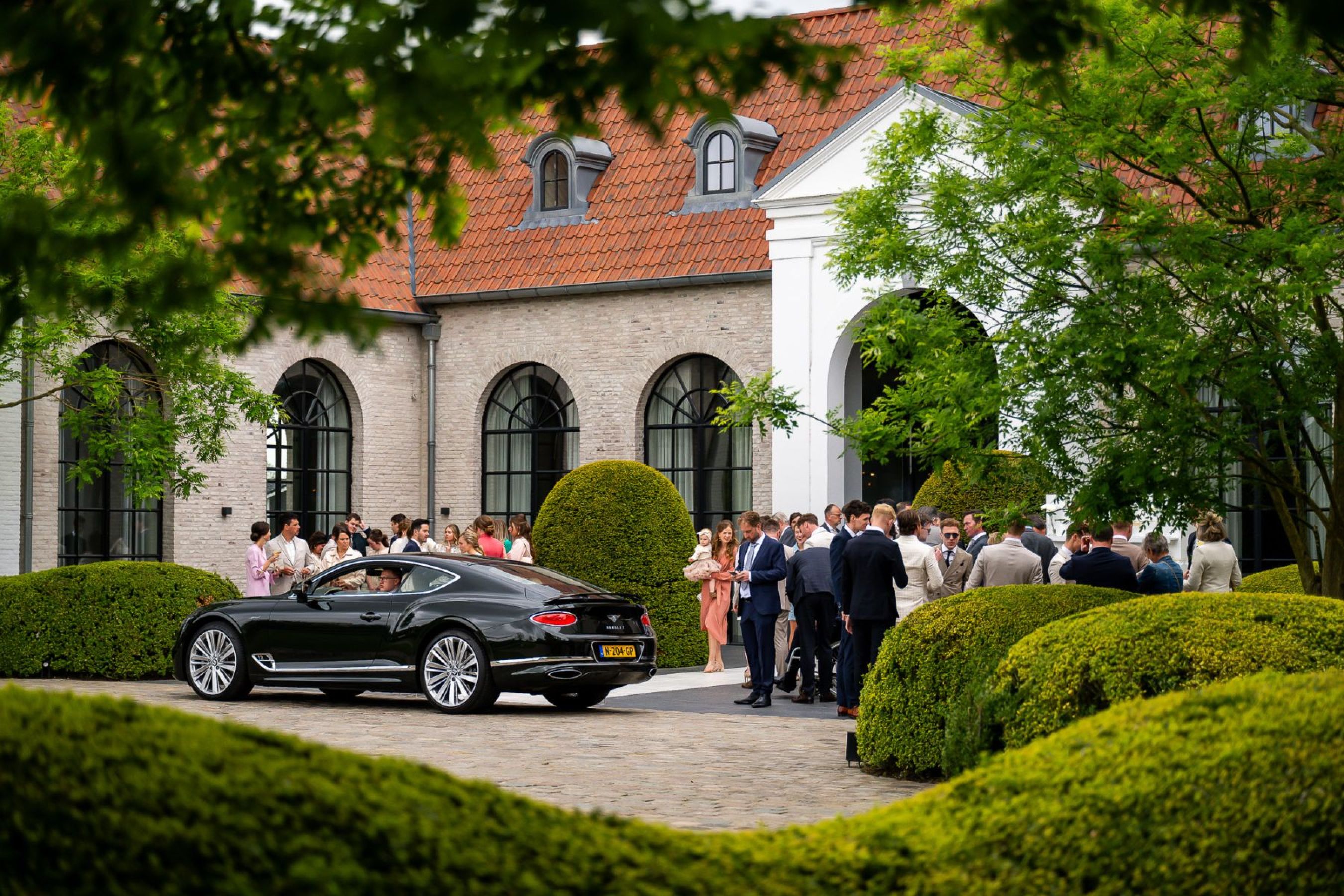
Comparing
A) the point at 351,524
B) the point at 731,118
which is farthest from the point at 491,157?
the point at 351,524

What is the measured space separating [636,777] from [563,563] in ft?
31.4

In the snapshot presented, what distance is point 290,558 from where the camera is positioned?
66.2ft

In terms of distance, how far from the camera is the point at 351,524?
76.0 feet

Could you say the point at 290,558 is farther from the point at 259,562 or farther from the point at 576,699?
the point at 576,699

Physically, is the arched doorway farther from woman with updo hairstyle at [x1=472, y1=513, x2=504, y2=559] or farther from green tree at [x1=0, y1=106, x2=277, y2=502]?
green tree at [x1=0, y1=106, x2=277, y2=502]

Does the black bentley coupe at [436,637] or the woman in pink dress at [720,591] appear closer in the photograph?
the black bentley coupe at [436,637]

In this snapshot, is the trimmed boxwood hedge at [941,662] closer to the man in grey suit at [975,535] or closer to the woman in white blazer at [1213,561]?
the woman in white blazer at [1213,561]

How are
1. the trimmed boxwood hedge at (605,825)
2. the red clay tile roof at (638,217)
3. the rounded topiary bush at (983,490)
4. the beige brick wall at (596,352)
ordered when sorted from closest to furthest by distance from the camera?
the trimmed boxwood hedge at (605,825), the rounded topiary bush at (983,490), the beige brick wall at (596,352), the red clay tile roof at (638,217)

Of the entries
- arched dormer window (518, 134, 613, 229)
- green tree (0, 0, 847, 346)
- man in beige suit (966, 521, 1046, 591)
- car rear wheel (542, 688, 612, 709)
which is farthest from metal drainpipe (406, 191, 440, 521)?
green tree (0, 0, 847, 346)

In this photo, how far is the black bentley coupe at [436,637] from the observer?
15125 millimetres

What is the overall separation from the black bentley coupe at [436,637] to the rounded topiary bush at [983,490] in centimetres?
359

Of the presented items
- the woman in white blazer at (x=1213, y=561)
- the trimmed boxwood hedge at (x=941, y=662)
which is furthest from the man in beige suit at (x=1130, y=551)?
the trimmed boxwood hedge at (x=941, y=662)

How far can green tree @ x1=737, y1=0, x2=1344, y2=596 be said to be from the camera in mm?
10828

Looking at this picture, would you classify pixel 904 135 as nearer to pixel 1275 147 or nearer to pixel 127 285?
pixel 1275 147
